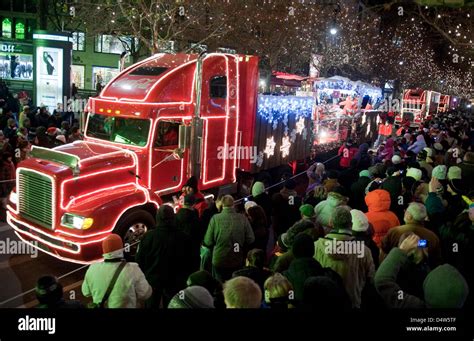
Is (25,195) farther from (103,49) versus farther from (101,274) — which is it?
(103,49)

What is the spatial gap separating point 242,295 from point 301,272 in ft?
3.50

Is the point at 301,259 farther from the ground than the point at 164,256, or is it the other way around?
the point at 301,259

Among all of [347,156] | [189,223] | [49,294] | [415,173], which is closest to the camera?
[49,294]

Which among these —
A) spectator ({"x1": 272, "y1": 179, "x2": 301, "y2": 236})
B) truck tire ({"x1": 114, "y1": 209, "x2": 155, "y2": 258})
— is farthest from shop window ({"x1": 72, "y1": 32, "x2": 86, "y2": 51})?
spectator ({"x1": 272, "y1": 179, "x2": 301, "y2": 236})

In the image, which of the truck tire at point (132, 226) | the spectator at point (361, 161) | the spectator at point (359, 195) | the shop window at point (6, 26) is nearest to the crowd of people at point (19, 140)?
the truck tire at point (132, 226)

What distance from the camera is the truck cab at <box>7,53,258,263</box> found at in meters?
7.50

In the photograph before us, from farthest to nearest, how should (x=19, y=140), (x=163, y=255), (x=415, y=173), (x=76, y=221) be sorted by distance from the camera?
(x=19, y=140) → (x=415, y=173) → (x=76, y=221) → (x=163, y=255)

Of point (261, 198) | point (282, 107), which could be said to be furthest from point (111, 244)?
point (282, 107)

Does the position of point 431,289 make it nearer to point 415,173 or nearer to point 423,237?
point 423,237

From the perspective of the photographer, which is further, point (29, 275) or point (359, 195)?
point (359, 195)

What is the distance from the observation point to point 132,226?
793cm

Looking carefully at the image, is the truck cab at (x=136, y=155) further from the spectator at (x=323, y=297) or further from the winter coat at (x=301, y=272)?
the spectator at (x=323, y=297)

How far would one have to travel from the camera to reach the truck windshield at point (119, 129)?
8805mm

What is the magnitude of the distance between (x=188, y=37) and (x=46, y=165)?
25.2 m
